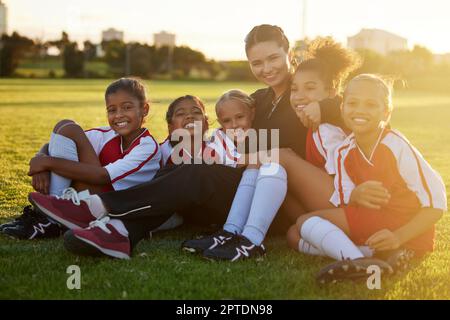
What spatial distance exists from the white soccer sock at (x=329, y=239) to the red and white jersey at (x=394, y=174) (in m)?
0.20

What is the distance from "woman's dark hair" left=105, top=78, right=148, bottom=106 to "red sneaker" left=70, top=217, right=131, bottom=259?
110 cm

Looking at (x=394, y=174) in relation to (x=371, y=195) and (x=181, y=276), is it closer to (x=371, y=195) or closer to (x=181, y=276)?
(x=371, y=195)

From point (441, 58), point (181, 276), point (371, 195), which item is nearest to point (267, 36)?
point (371, 195)

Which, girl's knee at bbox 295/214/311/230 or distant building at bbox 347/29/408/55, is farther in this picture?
distant building at bbox 347/29/408/55

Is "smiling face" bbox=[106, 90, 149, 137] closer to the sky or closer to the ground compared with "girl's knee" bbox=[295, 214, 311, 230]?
closer to the sky

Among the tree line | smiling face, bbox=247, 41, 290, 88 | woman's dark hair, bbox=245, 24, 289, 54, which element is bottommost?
smiling face, bbox=247, 41, 290, 88

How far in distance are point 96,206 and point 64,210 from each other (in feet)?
0.67

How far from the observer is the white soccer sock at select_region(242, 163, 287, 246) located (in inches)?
131

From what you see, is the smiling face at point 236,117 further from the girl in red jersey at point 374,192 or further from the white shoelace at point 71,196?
the white shoelace at point 71,196

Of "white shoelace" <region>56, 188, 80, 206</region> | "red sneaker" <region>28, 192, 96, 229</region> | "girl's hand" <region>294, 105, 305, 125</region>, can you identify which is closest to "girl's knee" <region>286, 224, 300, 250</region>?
"girl's hand" <region>294, 105, 305, 125</region>

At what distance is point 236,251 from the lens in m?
3.21

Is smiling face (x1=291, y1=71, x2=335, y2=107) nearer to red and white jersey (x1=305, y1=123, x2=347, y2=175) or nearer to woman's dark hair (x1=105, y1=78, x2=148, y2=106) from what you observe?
red and white jersey (x1=305, y1=123, x2=347, y2=175)

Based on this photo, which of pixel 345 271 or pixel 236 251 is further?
pixel 236 251

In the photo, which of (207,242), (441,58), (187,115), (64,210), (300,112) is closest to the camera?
(207,242)
